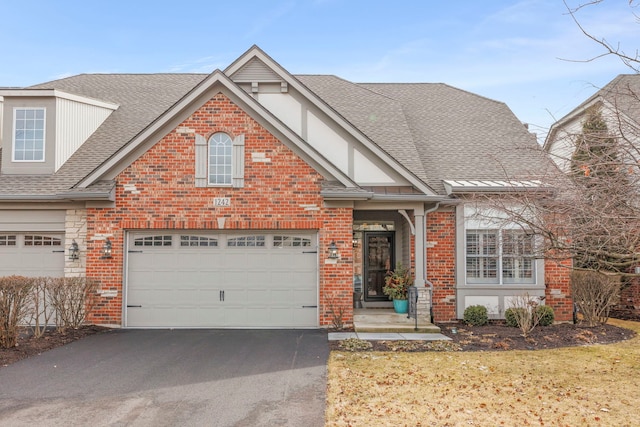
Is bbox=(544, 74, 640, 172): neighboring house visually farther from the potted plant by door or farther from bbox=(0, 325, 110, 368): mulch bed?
bbox=(0, 325, 110, 368): mulch bed

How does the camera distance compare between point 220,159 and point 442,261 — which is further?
point 442,261

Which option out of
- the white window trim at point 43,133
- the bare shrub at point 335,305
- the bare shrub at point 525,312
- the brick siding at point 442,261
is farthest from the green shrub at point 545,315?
the white window trim at point 43,133

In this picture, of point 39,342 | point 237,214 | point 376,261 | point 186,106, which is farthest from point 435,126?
point 39,342

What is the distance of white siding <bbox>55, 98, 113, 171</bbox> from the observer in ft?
44.2

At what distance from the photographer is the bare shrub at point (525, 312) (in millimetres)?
10991

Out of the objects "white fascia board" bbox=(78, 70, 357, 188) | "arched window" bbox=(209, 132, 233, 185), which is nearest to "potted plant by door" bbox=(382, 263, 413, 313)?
"white fascia board" bbox=(78, 70, 357, 188)

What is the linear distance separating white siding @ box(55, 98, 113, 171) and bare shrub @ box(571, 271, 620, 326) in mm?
13580

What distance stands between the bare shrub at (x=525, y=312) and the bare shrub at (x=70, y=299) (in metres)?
9.62

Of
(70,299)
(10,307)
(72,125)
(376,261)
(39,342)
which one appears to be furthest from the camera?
(376,261)

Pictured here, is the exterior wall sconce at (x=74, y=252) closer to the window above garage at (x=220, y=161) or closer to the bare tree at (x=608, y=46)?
the window above garage at (x=220, y=161)

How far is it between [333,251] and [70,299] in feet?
19.3

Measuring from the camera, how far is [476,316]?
12.4 meters

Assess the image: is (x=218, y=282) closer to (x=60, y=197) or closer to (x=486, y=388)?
(x=60, y=197)

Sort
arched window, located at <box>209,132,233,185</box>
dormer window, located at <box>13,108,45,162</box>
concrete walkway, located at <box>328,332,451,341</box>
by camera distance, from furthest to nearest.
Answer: dormer window, located at <box>13,108,45,162</box> < arched window, located at <box>209,132,233,185</box> < concrete walkway, located at <box>328,332,451,341</box>
